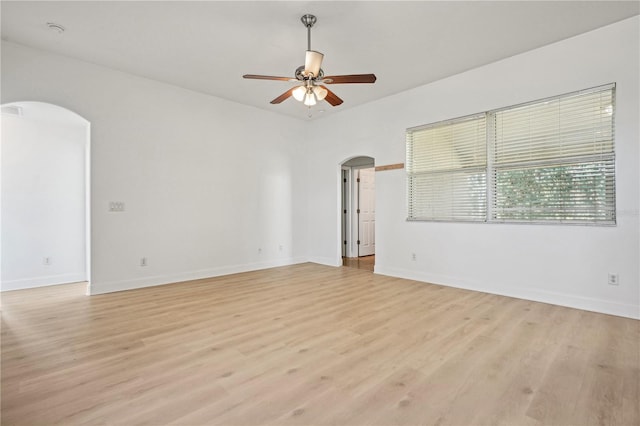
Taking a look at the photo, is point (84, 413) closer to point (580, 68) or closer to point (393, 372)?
point (393, 372)

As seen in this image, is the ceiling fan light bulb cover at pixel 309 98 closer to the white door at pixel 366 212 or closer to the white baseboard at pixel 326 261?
the white baseboard at pixel 326 261

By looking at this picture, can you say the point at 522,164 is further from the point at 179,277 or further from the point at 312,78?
the point at 179,277

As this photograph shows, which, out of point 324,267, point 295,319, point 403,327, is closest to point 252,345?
point 295,319

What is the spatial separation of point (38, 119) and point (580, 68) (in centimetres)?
760

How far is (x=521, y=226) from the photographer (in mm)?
3889

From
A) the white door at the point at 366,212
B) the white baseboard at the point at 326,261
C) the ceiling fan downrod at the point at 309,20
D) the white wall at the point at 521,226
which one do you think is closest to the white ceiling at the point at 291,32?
the ceiling fan downrod at the point at 309,20

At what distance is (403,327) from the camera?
2.92 metres

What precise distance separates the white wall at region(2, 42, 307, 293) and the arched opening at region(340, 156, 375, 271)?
1.47 m

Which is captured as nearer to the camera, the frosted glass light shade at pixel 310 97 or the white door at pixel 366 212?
the frosted glass light shade at pixel 310 97

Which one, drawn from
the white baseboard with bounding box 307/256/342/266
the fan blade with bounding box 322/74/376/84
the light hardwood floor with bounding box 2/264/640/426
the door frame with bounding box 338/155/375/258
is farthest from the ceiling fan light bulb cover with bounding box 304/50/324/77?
the door frame with bounding box 338/155/375/258

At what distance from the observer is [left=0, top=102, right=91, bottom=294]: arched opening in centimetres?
446

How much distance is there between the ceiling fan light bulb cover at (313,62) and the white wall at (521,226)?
2576mm

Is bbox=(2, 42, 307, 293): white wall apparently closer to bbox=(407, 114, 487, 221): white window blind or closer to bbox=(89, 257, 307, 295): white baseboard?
bbox=(89, 257, 307, 295): white baseboard

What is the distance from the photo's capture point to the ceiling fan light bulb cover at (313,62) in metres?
2.84
